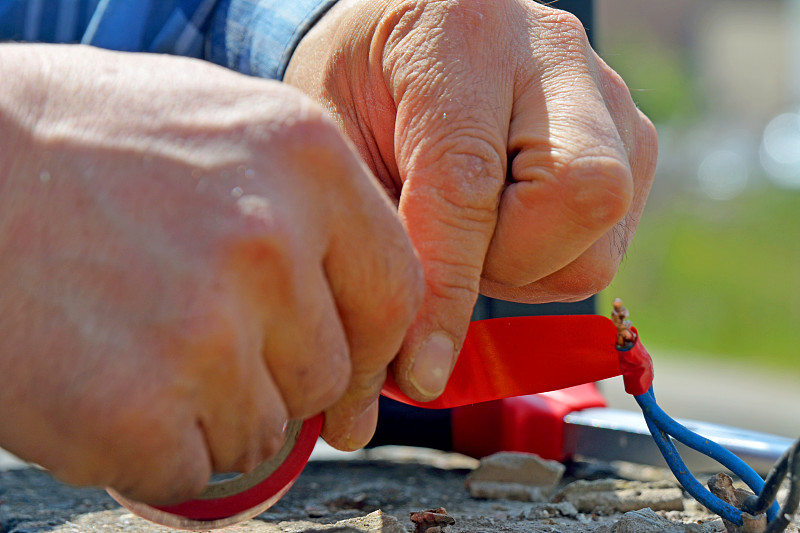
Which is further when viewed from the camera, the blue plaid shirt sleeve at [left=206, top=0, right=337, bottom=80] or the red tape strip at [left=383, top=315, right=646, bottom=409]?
the blue plaid shirt sleeve at [left=206, top=0, right=337, bottom=80]

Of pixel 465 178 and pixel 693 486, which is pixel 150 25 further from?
pixel 693 486

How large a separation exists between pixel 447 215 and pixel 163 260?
45 centimetres

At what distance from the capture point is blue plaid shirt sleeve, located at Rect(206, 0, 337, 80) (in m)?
1.70

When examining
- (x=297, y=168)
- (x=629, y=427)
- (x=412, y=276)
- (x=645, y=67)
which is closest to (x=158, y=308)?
(x=297, y=168)

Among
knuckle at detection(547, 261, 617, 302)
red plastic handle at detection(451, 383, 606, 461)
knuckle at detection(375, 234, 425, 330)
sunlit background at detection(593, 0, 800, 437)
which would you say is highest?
knuckle at detection(375, 234, 425, 330)

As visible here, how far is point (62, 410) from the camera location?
2.44 ft

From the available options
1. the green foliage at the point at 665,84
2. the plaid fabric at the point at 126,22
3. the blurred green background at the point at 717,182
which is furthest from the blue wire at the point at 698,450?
the green foliage at the point at 665,84

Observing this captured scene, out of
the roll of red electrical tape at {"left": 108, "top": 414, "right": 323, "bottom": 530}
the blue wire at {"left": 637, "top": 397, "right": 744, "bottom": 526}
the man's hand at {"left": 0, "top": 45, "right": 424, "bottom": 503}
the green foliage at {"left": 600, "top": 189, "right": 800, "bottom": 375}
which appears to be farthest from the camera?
the green foliage at {"left": 600, "top": 189, "right": 800, "bottom": 375}

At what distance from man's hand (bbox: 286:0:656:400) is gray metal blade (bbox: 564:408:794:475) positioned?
0.53 m

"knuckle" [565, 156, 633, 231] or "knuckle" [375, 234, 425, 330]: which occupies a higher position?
"knuckle" [565, 156, 633, 231]

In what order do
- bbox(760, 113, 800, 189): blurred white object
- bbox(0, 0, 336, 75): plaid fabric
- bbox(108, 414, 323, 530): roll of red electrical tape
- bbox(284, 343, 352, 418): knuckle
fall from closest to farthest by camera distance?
bbox(284, 343, 352, 418): knuckle
bbox(108, 414, 323, 530): roll of red electrical tape
bbox(0, 0, 336, 75): plaid fabric
bbox(760, 113, 800, 189): blurred white object

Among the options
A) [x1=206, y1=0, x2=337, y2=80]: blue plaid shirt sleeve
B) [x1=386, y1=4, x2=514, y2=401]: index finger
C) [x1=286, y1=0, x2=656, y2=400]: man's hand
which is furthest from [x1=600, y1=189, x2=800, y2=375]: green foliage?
[x1=386, y1=4, x2=514, y2=401]: index finger

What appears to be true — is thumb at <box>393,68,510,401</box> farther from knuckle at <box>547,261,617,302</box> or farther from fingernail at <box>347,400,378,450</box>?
knuckle at <box>547,261,617,302</box>

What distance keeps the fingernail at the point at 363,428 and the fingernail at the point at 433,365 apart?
0.27 ft
